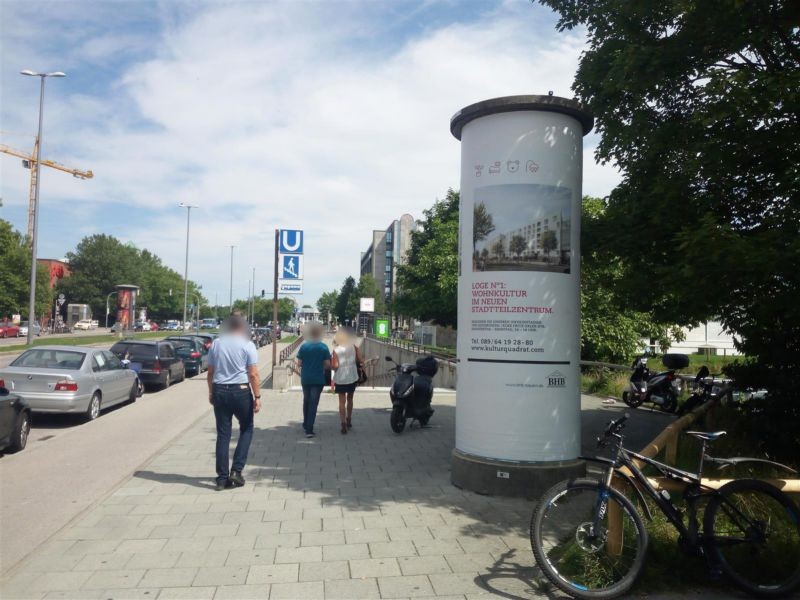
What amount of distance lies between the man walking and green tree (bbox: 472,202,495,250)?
8.64 feet

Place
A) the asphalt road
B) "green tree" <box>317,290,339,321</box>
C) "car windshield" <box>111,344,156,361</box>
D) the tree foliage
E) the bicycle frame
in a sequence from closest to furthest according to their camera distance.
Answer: the bicycle frame → the asphalt road → "car windshield" <box>111,344,156,361</box> → the tree foliage → "green tree" <box>317,290,339,321</box>

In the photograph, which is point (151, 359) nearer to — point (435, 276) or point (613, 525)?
point (613, 525)

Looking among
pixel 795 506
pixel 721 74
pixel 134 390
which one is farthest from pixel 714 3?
pixel 134 390

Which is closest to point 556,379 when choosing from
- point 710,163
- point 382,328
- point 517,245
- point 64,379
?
point 517,245

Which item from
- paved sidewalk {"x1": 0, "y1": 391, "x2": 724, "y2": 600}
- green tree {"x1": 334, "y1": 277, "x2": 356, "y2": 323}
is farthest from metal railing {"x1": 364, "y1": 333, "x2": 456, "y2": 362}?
green tree {"x1": 334, "y1": 277, "x2": 356, "y2": 323}

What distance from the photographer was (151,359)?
18625 mm

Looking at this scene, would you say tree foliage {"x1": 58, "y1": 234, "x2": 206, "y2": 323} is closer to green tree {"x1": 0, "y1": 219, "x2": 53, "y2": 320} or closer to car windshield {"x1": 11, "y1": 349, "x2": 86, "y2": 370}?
green tree {"x1": 0, "y1": 219, "x2": 53, "y2": 320}

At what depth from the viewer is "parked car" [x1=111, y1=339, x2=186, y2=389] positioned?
18.3 meters

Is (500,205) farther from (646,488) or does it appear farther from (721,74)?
(646,488)

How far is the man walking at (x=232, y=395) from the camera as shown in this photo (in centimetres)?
666

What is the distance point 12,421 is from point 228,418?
392 cm

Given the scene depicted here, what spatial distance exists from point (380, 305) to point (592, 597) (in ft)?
317

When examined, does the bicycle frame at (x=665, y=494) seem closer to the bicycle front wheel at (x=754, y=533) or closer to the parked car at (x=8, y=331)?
the bicycle front wheel at (x=754, y=533)

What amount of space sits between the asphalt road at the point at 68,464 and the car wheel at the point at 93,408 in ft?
0.49
